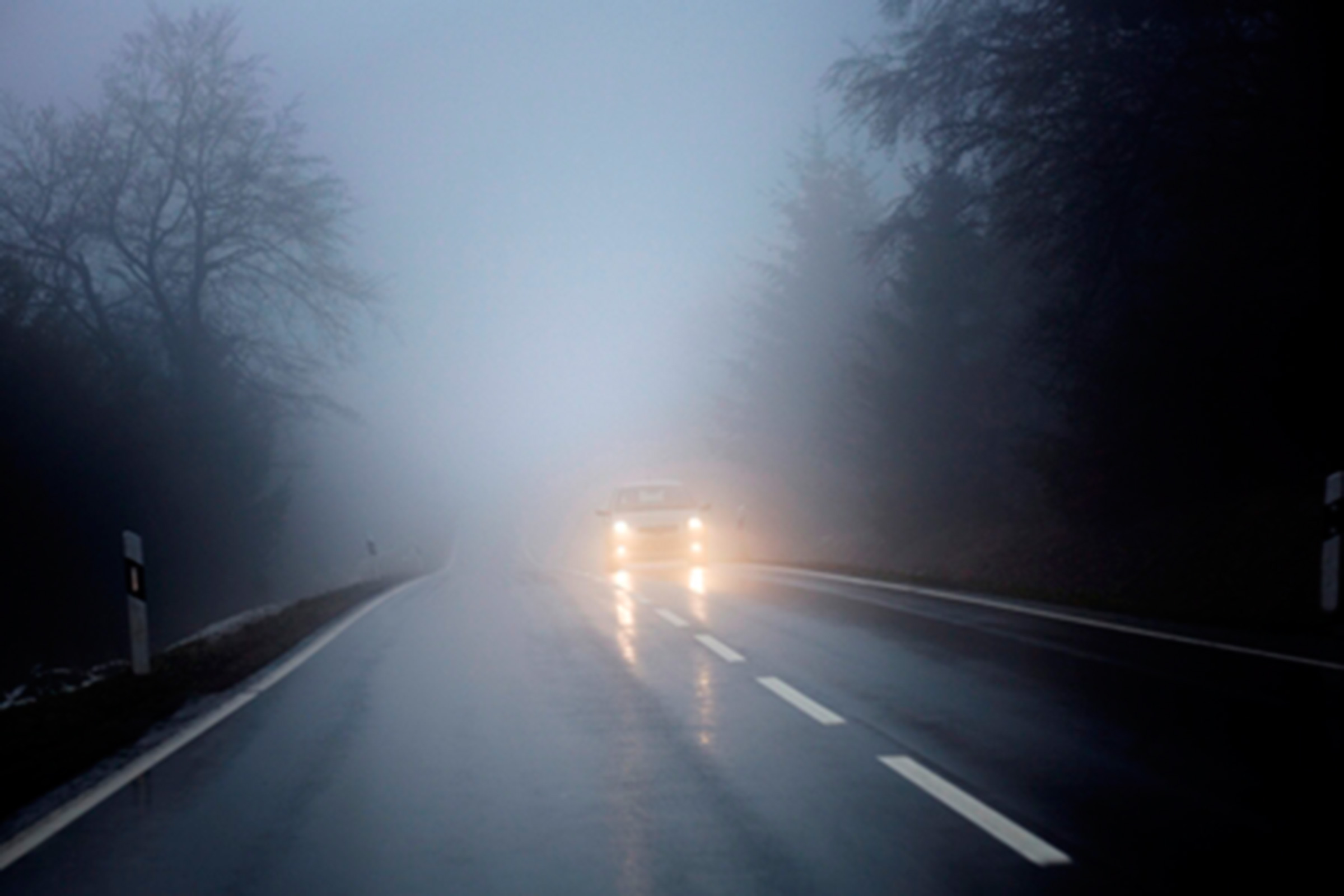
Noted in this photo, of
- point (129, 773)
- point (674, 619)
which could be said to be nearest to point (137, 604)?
point (129, 773)

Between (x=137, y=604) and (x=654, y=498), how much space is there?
15892 millimetres

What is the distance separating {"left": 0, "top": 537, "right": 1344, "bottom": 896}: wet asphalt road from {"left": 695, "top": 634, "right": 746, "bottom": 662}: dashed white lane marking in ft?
0.25

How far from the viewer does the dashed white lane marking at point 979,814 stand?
4547 mm

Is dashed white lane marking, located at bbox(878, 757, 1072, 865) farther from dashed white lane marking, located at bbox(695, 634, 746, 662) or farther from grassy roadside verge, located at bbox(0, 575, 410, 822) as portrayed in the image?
grassy roadside verge, located at bbox(0, 575, 410, 822)

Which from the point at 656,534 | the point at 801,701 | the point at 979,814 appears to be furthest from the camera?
the point at 656,534

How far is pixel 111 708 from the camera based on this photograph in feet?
28.5

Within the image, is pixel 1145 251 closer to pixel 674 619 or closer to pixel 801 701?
pixel 674 619

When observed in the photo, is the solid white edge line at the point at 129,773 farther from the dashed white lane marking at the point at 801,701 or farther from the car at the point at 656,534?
the car at the point at 656,534

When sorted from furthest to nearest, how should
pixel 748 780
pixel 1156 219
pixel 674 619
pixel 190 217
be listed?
pixel 190 217 → pixel 1156 219 → pixel 674 619 → pixel 748 780


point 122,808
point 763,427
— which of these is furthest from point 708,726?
point 763,427

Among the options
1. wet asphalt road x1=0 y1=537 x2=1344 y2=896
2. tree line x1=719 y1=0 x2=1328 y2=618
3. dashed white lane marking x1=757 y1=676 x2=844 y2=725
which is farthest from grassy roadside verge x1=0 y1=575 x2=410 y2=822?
tree line x1=719 y1=0 x2=1328 y2=618

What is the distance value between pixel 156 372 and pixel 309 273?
12.9ft

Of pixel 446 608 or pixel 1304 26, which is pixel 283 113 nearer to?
pixel 446 608

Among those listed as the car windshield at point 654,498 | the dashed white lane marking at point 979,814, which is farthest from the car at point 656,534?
the dashed white lane marking at point 979,814
